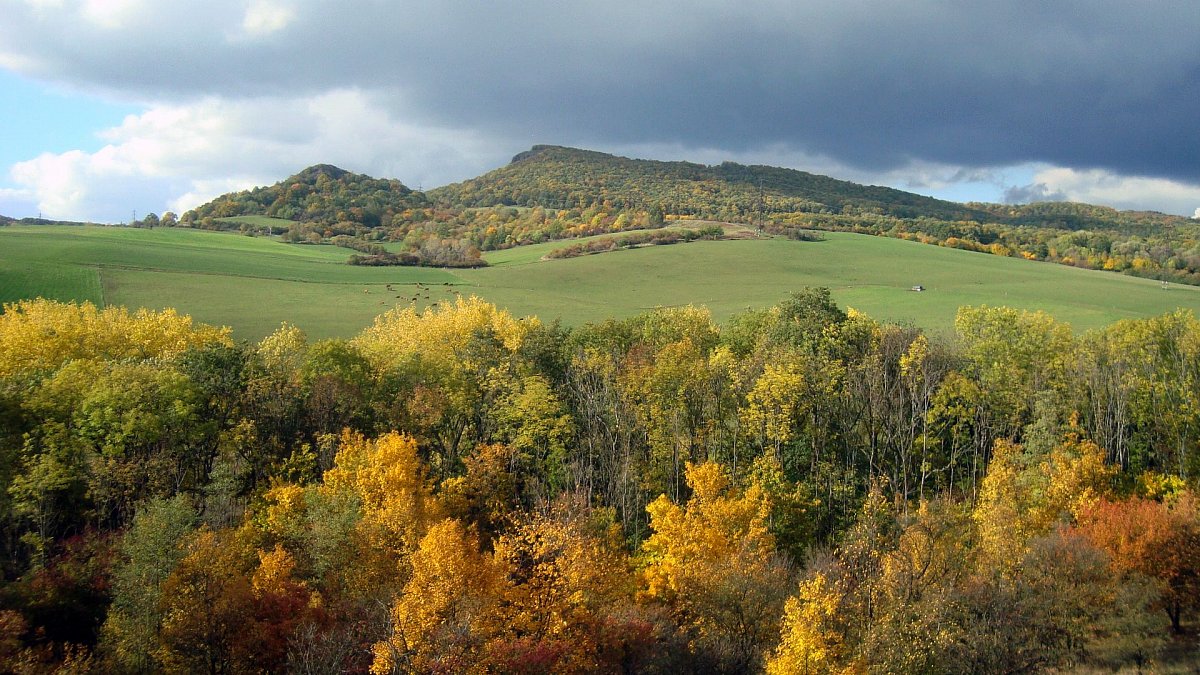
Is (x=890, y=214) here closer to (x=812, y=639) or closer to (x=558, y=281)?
(x=558, y=281)

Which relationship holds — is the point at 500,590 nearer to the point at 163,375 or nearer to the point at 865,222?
the point at 163,375

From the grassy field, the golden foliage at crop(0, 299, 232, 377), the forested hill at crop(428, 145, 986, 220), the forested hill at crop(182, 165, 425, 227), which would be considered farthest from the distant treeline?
the golden foliage at crop(0, 299, 232, 377)

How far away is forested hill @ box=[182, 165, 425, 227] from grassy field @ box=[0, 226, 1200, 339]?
31697 mm

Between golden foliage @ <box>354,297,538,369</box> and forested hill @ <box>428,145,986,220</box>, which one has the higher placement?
forested hill @ <box>428,145,986,220</box>

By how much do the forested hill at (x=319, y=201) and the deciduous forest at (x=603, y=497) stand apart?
101 m

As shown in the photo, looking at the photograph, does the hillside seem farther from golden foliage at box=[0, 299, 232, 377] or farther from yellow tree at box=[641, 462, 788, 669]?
yellow tree at box=[641, 462, 788, 669]

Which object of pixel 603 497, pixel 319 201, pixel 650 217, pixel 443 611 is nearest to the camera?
pixel 443 611

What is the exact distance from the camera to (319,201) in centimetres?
16512

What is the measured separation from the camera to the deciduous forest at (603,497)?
30594 mm

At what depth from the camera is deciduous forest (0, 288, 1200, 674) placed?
100 feet

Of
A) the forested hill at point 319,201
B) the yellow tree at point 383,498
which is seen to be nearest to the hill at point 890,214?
the forested hill at point 319,201

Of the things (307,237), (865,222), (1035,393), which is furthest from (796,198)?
(1035,393)

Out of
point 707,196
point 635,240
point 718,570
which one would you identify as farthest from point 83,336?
point 707,196

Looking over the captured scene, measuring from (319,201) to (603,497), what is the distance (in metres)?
132
